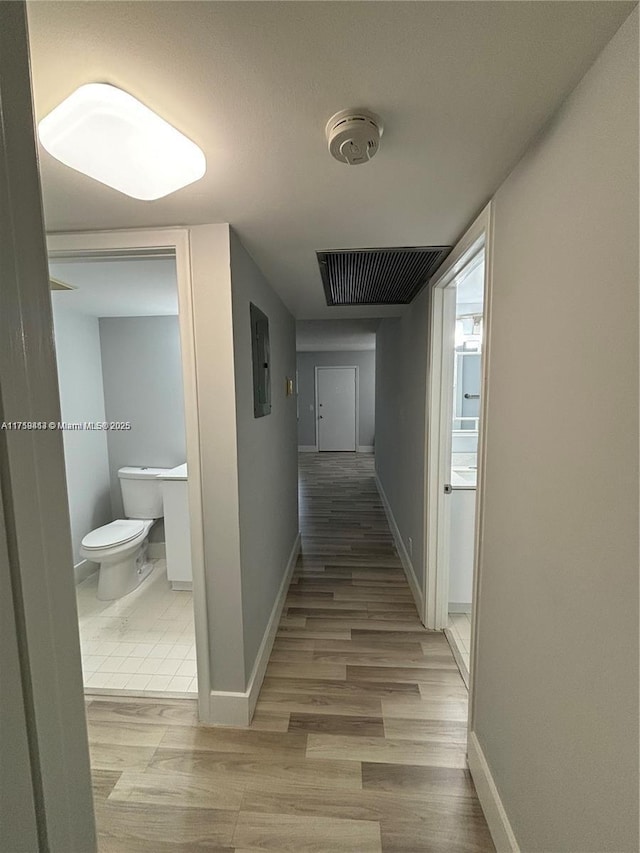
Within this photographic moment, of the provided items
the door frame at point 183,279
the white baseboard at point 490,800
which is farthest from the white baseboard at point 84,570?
the white baseboard at point 490,800

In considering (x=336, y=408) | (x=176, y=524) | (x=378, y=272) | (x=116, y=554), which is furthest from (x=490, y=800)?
(x=336, y=408)

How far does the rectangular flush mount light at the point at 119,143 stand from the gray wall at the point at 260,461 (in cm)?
47

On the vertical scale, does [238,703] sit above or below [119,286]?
below

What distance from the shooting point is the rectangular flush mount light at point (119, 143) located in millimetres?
758

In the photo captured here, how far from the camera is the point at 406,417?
2.97m

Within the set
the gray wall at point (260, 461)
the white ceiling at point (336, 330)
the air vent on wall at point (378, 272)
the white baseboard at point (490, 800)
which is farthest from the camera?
the white ceiling at point (336, 330)

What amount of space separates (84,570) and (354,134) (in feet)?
11.0

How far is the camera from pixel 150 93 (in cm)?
77

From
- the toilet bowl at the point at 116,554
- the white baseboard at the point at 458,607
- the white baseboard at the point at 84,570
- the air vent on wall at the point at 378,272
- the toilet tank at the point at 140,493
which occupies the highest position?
the air vent on wall at the point at 378,272

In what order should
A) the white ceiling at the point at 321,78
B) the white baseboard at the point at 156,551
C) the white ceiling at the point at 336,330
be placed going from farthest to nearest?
the white ceiling at the point at 336,330 < the white baseboard at the point at 156,551 < the white ceiling at the point at 321,78

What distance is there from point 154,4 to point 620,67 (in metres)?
0.83

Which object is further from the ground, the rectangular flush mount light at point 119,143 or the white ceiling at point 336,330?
the white ceiling at point 336,330

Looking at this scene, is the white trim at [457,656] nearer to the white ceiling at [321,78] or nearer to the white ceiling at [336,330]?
the white ceiling at [321,78]

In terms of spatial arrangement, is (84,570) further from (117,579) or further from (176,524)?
(176,524)
